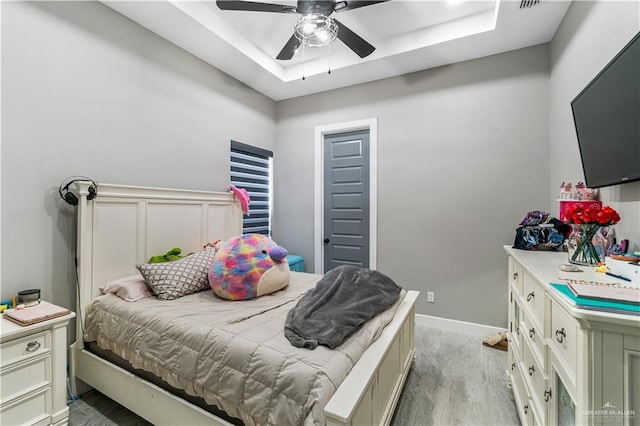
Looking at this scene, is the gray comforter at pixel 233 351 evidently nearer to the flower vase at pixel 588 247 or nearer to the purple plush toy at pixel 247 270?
the purple plush toy at pixel 247 270

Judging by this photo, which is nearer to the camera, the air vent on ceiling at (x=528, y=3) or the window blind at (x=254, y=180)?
the air vent on ceiling at (x=528, y=3)

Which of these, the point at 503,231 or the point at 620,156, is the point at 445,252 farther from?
the point at 620,156

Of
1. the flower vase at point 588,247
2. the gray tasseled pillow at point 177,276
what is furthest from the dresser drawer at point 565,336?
the gray tasseled pillow at point 177,276

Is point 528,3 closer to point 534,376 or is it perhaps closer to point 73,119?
point 534,376

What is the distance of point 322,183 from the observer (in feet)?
12.2

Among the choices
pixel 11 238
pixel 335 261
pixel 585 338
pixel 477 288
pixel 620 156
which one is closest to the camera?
pixel 585 338

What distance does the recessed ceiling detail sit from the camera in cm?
225

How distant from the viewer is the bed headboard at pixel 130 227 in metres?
1.89

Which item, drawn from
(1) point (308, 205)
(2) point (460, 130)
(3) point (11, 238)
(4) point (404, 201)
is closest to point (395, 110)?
(2) point (460, 130)

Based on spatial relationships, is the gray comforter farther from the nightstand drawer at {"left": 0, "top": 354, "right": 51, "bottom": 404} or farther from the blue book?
the blue book

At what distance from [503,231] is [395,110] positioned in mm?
1773

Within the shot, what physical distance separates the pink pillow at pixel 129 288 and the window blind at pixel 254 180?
1.57 metres

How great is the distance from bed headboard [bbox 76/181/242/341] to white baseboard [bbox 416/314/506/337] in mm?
2506

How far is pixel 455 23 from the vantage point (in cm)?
257
